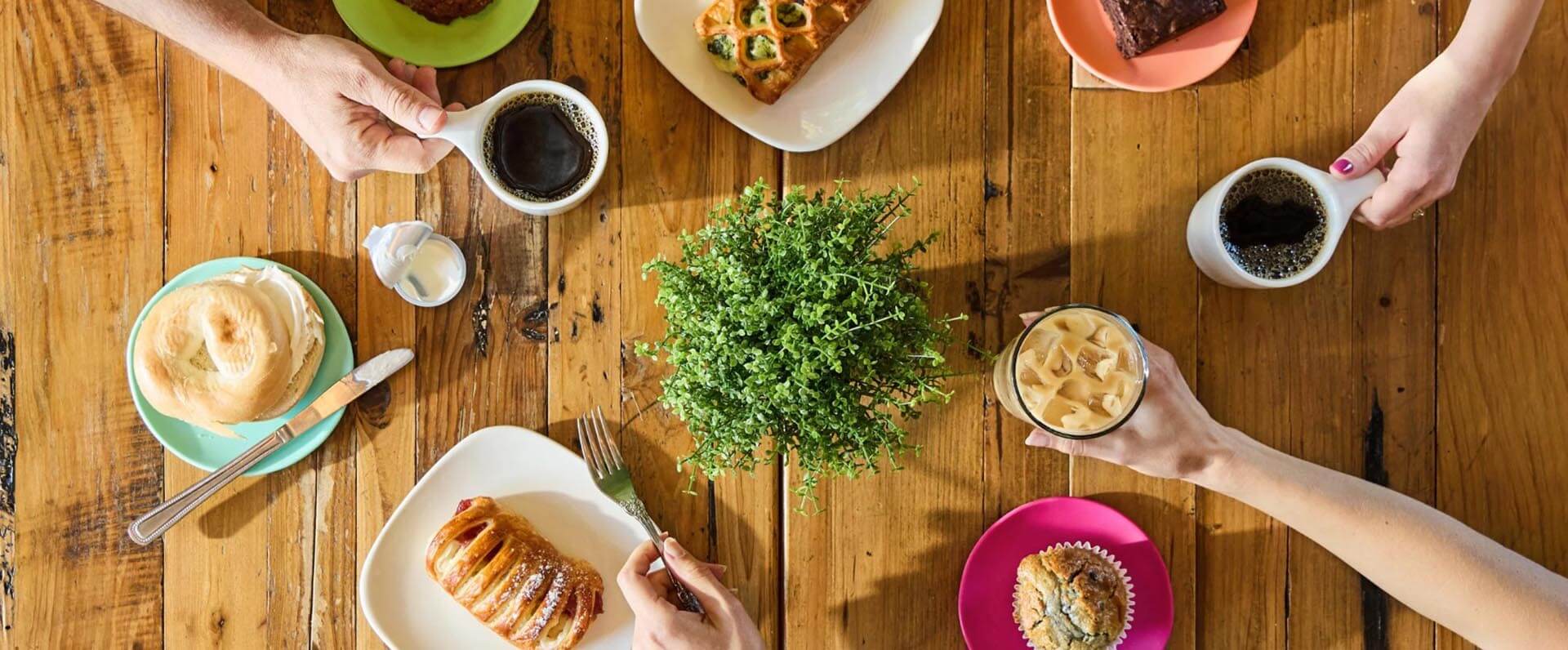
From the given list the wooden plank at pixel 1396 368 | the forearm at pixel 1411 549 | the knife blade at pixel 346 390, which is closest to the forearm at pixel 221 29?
the knife blade at pixel 346 390

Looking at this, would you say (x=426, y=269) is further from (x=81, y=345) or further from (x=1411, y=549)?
(x=1411, y=549)

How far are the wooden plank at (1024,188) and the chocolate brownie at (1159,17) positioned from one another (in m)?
0.12

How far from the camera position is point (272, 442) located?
4.98ft

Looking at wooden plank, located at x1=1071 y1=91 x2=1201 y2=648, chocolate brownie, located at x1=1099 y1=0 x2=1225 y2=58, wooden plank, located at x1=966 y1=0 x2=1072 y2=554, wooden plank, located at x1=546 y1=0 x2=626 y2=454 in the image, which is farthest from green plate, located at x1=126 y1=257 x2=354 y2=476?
chocolate brownie, located at x1=1099 y1=0 x2=1225 y2=58

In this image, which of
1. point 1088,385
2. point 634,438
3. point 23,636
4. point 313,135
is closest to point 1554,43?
point 1088,385

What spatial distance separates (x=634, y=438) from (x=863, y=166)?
60 centimetres

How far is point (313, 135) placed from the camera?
4.81ft

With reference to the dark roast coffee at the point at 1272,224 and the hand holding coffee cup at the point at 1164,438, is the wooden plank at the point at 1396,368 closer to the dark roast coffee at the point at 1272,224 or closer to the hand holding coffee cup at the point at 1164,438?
the dark roast coffee at the point at 1272,224

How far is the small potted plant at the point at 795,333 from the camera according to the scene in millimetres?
1175

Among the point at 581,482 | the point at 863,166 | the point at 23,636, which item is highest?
the point at 863,166

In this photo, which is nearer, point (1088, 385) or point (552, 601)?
point (1088, 385)

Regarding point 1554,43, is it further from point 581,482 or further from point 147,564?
point 147,564

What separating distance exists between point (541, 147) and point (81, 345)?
89 centimetres

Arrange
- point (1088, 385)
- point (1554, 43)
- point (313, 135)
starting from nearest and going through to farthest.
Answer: point (1088, 385), point (313, 135), point (1554, 43)
